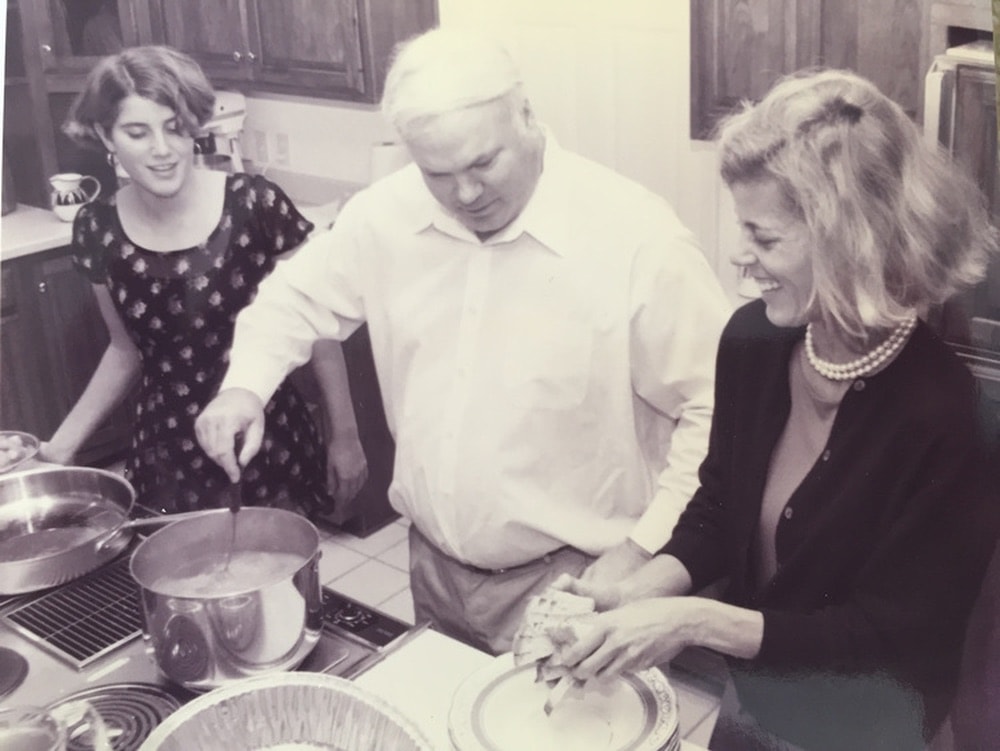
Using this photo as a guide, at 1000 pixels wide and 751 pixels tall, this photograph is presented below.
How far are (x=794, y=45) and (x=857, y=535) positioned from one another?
0.36m

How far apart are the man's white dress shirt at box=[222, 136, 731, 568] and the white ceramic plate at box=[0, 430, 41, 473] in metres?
0.25

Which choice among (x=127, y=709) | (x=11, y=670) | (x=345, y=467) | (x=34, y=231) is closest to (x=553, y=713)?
(x=127, y=709)

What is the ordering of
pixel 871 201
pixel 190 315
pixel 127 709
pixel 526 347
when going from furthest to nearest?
pixel 190 315 → pixel 526 347 → pixel 127 709 → pixel 871 201

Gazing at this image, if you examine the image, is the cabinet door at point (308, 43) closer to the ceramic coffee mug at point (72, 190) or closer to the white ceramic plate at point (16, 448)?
the ceramic coffee mug at point (72, 190)

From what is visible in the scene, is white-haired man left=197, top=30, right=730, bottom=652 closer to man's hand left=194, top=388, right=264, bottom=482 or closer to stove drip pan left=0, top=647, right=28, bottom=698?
man's hand left=194, top=388, right=264, bottom=482

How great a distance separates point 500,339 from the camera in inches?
40.8

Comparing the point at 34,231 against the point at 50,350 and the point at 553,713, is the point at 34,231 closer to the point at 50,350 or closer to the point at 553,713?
the point at 50,350

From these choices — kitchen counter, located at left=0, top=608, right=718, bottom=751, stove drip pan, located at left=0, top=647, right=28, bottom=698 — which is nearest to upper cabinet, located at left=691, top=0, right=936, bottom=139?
kitchen counter, located at left=0, top=608, right=718, bottom=751

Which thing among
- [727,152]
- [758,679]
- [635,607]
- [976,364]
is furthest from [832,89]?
[758,679]

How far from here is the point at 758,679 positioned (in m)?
0.92

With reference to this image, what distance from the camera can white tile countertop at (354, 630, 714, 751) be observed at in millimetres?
803

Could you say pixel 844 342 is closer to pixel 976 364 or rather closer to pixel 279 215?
pixel 976 364

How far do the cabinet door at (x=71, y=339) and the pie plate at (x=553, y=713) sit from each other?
546mm

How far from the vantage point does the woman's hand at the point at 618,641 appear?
0.74m
